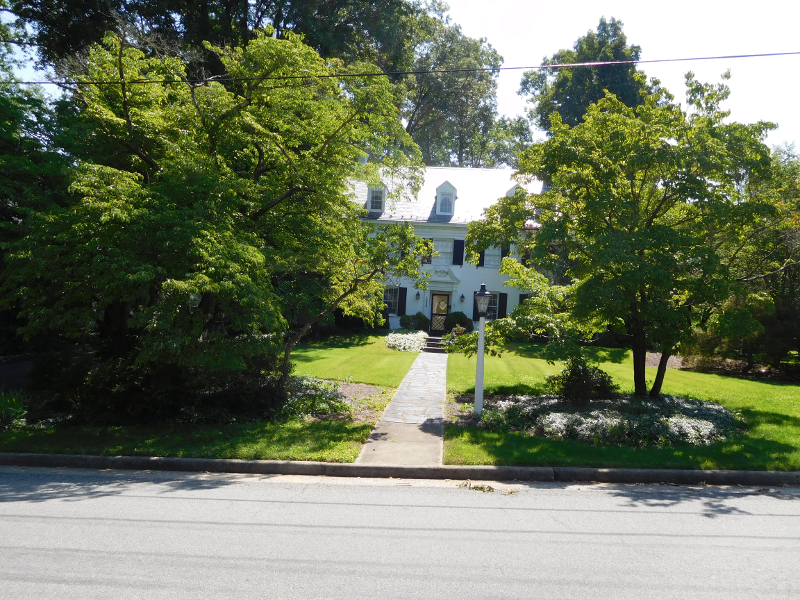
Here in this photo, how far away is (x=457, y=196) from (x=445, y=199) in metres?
0.99

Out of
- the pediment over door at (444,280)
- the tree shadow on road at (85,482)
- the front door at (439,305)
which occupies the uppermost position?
the pediment over door at (444,280)

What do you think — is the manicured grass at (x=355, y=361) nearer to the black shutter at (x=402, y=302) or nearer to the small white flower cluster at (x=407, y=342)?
the small white flower cluster at (x=407, y=342)

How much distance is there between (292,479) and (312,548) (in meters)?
2.98

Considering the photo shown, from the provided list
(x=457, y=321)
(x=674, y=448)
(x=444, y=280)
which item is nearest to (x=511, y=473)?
(x=674, y=448)

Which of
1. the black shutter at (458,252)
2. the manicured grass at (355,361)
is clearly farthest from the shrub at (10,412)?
the black shutter at (458,252)

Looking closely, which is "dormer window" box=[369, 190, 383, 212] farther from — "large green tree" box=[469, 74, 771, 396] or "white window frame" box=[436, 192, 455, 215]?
"large green tree" box=[469, 74, 771, 396]

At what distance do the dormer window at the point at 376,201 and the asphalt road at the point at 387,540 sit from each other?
26005mm

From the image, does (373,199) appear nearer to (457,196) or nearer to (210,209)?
(457,196)

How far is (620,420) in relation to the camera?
34.1 feet

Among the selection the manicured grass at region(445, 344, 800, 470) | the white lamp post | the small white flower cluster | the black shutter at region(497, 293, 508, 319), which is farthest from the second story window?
the white lamp post

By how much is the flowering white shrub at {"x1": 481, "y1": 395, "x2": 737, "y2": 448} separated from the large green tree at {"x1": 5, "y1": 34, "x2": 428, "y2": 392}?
Answer: 3.69 metres

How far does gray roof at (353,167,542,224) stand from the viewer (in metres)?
31.8

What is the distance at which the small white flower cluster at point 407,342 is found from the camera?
81.5 feet

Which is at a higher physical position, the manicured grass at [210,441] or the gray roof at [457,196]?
the gray roof at [457,196]
